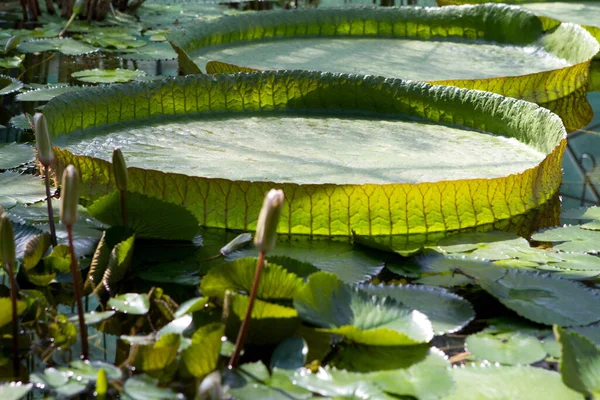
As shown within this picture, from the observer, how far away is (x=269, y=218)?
3.41ft

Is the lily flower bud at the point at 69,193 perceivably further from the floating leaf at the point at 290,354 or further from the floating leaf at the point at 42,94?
the floating leaf at the point at 42,94

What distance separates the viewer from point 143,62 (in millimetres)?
3613

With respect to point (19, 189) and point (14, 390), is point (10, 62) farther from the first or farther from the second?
point (14, 390)

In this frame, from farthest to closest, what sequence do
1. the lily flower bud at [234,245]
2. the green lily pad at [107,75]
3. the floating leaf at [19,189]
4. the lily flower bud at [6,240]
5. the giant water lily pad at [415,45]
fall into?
1. the giant water lily pad at [415,45]
2. the green lily pad at [107,75]
3. the floating leaf at [19,189]
4. the lily flower bud at [234,245]
5. the lily flower bud at [6,240]

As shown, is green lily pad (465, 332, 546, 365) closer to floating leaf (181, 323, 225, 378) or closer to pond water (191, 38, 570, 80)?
floating leaf (181, 323, 225, 378)

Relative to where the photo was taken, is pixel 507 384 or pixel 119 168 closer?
pixel 507 384

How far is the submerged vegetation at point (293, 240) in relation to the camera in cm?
115

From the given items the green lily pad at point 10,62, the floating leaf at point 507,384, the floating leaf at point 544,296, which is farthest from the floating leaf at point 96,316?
the green lily pad at point 10,62

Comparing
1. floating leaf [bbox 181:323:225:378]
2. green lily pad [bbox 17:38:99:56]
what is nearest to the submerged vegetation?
floating leaf [bbox 181:323:225:378]

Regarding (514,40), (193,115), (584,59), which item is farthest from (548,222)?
(514,40)

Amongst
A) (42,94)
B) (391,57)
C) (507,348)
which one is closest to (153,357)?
(507,348)

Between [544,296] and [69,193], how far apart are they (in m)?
0.81

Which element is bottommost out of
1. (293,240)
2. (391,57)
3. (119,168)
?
(293,240)

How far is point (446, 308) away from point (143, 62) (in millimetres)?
2546
